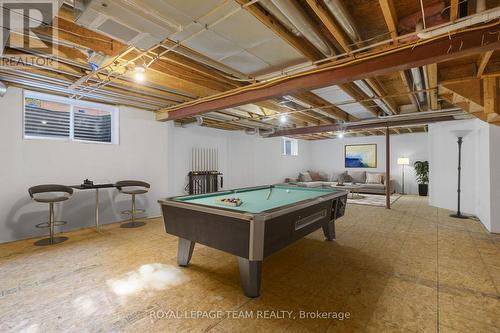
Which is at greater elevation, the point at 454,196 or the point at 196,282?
the point at 454,196

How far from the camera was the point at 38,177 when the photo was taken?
13.1 ft

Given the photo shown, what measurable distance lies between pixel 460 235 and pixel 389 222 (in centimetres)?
115

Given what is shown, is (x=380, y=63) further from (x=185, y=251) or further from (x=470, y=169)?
(x=470, y=169)

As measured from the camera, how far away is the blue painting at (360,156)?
33.3ft

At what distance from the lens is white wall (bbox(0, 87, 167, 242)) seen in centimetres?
373

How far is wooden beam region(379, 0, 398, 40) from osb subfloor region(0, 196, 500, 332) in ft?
8.09

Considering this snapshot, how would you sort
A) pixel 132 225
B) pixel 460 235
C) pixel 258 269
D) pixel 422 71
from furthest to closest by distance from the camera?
pixel 132 225
pixel 460 235
pixel 422 71
pixel 258 269

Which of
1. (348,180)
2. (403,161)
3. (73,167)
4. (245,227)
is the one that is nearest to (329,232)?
(245,227)

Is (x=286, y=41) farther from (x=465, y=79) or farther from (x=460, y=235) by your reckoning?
(x=460, y=235)

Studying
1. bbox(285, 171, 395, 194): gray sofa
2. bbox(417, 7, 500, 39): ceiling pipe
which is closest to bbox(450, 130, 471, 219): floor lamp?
bbox(285, 171, 395, 194): gray sofa

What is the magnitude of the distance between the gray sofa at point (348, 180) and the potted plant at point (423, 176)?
2.96 ft

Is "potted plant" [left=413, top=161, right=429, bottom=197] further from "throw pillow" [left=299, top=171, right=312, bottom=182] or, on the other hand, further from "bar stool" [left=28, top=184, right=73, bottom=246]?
"bar stool" [left=28, top=184, right=73, bottom=246]

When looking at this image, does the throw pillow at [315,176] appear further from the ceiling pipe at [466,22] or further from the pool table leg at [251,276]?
the ceiling pipe at [466,22]

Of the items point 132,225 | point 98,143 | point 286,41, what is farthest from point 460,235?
point 98,143
